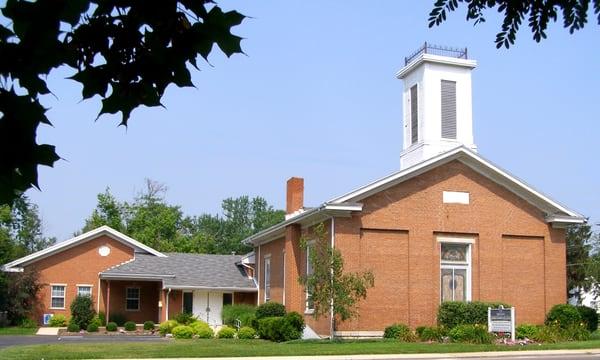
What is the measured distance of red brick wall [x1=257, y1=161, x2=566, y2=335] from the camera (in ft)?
102

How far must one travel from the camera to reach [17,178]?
3547 millimetres

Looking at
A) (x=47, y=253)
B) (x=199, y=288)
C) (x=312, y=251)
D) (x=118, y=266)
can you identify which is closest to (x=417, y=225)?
(x=312, y=251)

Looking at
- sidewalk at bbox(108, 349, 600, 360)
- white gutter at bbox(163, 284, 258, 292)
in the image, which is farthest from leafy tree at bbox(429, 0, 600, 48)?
white gutter at bbox(163, 284, 258, 292)

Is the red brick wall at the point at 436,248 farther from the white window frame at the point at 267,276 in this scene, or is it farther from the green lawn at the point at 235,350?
the white window frame at the point at 267,276

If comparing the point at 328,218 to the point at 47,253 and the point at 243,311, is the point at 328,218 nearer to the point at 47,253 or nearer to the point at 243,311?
the point at 243,311

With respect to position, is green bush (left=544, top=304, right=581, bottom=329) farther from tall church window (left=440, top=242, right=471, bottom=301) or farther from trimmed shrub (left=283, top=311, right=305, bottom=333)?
trimmed shrub (left=283, top=311, right=305, bottom=333)

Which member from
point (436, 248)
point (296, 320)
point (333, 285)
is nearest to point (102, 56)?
point (333, 285)

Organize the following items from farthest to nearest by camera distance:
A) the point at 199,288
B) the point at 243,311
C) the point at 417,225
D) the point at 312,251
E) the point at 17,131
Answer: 1. the point at 199,288
2. the point at 243,311
3. the point at 417,225
4. the point at 312,251
5. the point at 17,131

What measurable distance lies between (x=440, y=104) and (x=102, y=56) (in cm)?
3158

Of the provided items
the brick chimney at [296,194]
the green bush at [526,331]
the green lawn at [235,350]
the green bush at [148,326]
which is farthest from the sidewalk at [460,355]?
the green bush at [148,326]

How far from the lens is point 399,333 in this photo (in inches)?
1183

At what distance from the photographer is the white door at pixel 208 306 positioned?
1764 inches

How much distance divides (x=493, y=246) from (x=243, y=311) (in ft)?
46.5

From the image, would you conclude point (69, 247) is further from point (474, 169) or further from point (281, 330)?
point (474, 169)
